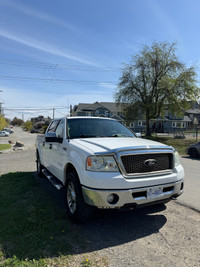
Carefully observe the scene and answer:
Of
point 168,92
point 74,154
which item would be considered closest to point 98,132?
point 74,154

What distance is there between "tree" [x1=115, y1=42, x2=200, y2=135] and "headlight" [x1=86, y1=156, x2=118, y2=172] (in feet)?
84.3

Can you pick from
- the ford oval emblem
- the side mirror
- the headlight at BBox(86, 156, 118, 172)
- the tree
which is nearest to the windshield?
the side mirror

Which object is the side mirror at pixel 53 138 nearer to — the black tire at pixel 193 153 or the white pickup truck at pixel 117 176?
the white pickup truck at pixel 117 176

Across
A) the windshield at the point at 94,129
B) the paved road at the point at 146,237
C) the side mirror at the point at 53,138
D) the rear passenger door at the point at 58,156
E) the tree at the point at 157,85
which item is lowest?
the paved road at the point at 146,237

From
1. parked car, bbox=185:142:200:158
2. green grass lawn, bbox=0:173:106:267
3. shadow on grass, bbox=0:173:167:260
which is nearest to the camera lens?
green grass lawn, bbox=0:173:106:267

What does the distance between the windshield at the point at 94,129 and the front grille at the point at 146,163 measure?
1.30 metres

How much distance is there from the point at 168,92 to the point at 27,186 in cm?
2488

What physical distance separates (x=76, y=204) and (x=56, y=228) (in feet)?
1.73

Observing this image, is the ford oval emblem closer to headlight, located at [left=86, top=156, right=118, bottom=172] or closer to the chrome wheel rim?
headlight, located at [left=86, top=156, right=118, bottom=172]

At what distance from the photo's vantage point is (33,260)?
2457mm

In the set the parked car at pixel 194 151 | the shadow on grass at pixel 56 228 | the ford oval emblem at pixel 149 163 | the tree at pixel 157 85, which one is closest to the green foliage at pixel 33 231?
the shadow on grass at pixel 56 228

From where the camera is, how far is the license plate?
3039 mm

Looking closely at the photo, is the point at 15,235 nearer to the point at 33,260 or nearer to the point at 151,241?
the point at 33,260

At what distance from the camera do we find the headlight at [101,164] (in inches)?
118
